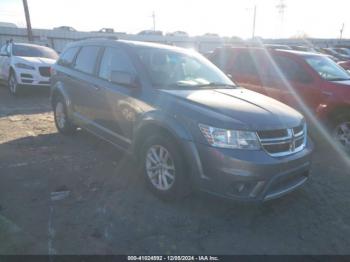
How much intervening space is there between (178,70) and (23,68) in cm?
782

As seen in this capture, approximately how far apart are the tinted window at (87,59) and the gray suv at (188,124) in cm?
3

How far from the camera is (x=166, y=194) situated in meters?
3.89

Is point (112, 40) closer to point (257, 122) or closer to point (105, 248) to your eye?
point (257, 122)

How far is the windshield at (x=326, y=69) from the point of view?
6418mm

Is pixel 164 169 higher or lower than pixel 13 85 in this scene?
higher

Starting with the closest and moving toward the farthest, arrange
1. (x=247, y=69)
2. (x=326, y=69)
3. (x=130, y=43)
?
(x=130, y=43)
(x=326, y=69)
(x=247, y=69)

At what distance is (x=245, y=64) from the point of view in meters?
7.39

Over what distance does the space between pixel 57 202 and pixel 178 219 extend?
1432 millimetres

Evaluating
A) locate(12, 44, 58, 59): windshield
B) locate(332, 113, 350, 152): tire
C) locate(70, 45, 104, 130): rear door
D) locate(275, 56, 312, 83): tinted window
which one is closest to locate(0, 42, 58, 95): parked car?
locate(12, 44, 58, 59): windshield

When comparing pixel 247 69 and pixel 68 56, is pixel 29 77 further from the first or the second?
pixel 247 69

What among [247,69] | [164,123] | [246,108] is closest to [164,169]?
[164,123]

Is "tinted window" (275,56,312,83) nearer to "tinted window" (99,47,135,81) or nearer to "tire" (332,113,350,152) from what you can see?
"tire" (332,113,350,152)

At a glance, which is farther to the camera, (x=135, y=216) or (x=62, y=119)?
Result: (x=62, y=119)

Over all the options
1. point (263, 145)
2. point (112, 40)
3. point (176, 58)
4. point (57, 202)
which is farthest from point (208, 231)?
point (112, 40)
